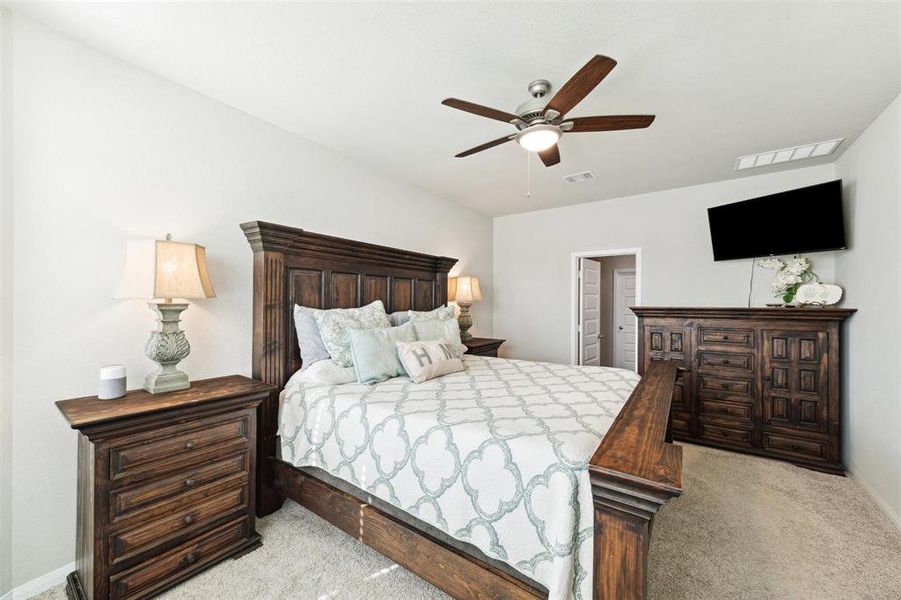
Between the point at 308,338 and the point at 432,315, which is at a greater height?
the point at 432,315

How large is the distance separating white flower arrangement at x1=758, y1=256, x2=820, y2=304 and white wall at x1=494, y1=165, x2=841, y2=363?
13cm

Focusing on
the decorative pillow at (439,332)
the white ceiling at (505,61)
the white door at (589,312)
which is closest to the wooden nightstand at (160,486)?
the decorative pillow at (439,332)

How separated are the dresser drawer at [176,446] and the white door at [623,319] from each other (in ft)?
19.1

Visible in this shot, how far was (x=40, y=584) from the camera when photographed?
5.68ft

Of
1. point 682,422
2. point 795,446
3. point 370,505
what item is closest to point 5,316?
point 370,505

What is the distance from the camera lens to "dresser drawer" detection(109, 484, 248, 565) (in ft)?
5.30

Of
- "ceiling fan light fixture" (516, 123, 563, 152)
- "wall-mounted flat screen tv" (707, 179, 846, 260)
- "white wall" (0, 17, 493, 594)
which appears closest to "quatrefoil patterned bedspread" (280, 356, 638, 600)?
"white wall" (0, 17, 493, 594)

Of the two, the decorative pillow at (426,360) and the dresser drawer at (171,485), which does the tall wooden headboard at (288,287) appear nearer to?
the dresser drawer at (171,485)

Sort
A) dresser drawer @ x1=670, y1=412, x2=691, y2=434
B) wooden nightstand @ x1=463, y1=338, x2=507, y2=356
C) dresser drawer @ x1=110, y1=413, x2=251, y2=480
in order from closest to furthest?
→ dresser drawer @ x1=110, y1=413, x2=251, y2=480 → dresser drawer @ x1=670, y1=412, x2=691, y2=434 → wooden nightstand @ x1=463, y1=338, x2=507, y2=356

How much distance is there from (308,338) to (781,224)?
4249mm

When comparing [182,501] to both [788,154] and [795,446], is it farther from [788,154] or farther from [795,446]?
[788,154]

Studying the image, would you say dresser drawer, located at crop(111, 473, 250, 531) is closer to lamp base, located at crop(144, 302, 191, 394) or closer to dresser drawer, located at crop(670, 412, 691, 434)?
lamp base, located at crop(144, 302, 191, 394)

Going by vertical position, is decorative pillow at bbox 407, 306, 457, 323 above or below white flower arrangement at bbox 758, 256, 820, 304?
below

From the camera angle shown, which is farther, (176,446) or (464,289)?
(464,289)
